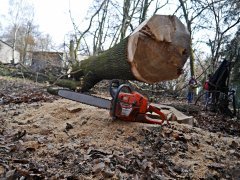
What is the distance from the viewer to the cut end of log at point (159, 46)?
4129 mm

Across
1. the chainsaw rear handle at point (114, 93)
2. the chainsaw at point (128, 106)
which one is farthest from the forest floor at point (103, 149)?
the chainsaw rear handle at point (114, 93)

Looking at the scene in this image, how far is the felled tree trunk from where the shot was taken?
163 inches

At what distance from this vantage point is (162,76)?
4512 millimetres

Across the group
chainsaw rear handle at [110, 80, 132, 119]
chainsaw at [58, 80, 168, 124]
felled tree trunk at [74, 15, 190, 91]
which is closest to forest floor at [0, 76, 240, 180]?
chainsaw at [58, 80, 168, 124]

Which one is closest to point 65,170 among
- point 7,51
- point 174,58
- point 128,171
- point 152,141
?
point 128,171

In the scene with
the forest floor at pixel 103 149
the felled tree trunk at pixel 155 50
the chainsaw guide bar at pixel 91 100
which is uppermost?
the felled tree trunk at pixel 155 50

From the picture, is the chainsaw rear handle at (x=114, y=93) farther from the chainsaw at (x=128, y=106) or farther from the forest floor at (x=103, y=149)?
the forest floor at (x=103, y=149)

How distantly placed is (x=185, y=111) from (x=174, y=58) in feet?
9.11

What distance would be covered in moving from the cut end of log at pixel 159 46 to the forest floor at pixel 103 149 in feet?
3.30

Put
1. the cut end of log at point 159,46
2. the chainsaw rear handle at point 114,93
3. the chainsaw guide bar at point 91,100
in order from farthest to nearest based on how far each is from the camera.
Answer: the cut end of log at point 159,46
the chainsaw guide bar at point 91,100
the chainsaw rear handle at point 114,93

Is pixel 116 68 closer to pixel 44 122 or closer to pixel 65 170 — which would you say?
pixel 44 122

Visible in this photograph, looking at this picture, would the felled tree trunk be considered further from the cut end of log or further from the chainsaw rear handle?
the chainsaw rear handle

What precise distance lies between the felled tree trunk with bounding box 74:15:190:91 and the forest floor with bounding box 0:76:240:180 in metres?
0.94

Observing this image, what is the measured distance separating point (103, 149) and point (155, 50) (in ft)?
6.25
